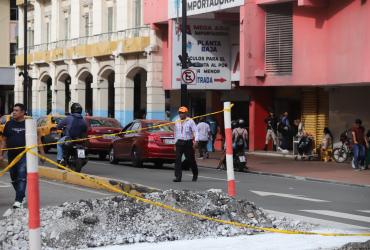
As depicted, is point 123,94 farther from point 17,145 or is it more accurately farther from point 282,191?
point 17,145

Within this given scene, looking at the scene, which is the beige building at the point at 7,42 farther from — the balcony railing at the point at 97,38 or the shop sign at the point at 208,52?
the shop sign at the point at 208,52

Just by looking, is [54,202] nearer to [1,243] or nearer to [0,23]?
[1,243]

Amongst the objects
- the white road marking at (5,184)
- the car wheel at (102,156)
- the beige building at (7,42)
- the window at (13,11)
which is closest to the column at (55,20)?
the beige building at (7,42)

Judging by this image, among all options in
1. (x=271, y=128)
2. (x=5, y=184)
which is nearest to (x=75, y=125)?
(x=5, y=184)

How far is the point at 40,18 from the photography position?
5372 centimetres

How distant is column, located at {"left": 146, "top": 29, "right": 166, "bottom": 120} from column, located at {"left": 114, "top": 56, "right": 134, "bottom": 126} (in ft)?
9.54

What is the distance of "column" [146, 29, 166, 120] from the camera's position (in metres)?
38.7

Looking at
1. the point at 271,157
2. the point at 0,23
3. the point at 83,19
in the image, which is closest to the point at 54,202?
the point at 271,157

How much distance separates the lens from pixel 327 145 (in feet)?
93.9

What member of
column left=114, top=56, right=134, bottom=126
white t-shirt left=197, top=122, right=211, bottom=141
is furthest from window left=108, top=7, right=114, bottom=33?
white t-shirt left=197, top=122, right=211, bottom=141

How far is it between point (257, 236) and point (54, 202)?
5.52 metres

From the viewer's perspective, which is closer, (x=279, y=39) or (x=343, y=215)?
(x=343, y=215)

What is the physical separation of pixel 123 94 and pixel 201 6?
35.1 feet

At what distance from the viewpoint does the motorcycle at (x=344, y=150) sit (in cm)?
2744
